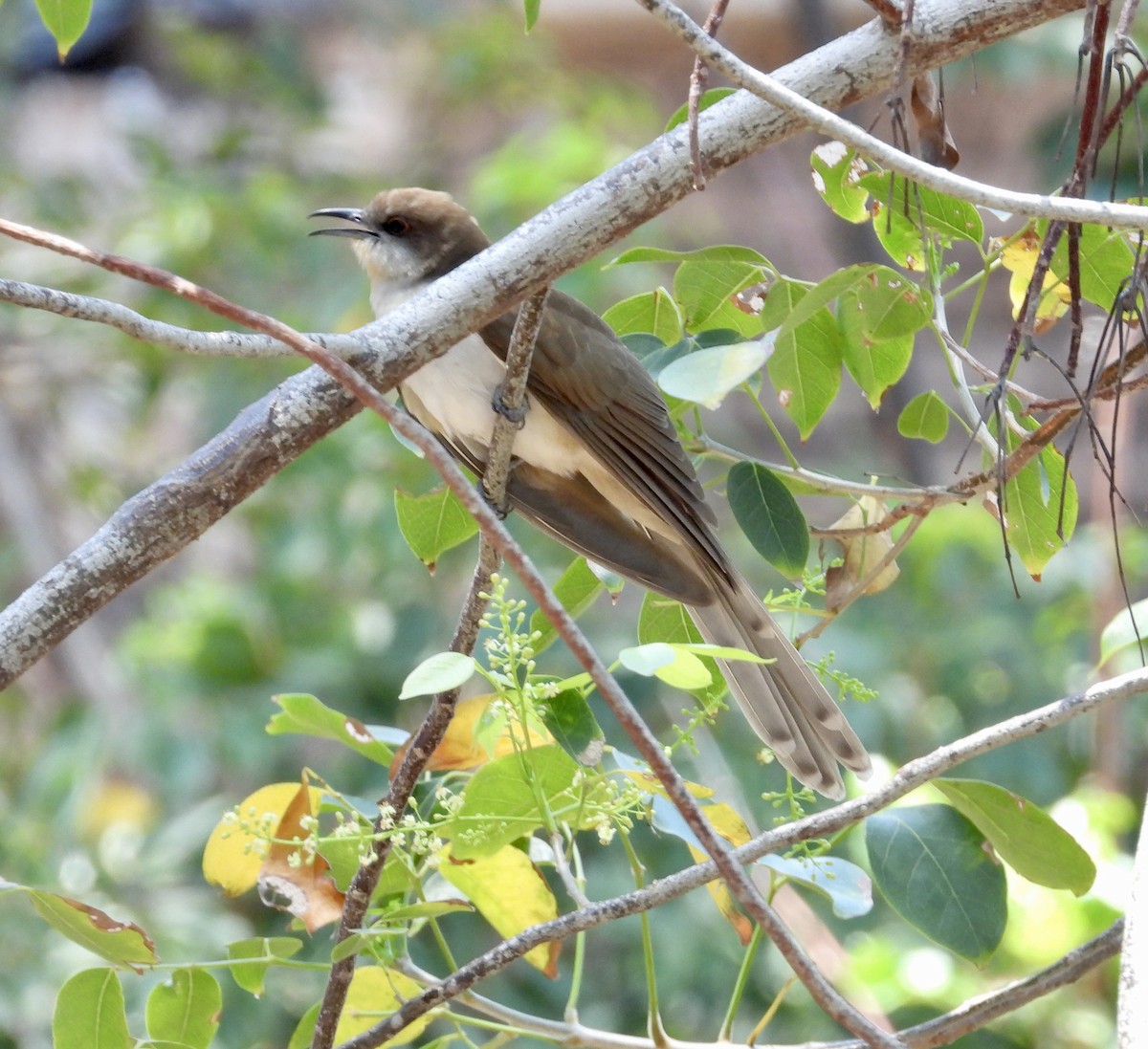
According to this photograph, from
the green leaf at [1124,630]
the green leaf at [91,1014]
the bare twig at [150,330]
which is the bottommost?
the green leaf at [91,1014]

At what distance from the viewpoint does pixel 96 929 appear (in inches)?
62.2

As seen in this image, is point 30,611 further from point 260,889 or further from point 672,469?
point 672,469

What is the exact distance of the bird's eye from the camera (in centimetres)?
357

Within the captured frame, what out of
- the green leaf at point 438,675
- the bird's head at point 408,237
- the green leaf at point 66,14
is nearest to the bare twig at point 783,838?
the green leaf at point 438,675

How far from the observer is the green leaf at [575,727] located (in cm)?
165

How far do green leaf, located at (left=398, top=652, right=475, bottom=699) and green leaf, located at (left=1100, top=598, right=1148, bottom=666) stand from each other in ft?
3.05

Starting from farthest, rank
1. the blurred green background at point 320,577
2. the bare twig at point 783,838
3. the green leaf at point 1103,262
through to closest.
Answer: the blurred green background at point 320,577
the green leaf at point 1103,262
the bare twig at point 783,838

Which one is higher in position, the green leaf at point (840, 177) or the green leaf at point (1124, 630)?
the green leaf at point (840, 177)

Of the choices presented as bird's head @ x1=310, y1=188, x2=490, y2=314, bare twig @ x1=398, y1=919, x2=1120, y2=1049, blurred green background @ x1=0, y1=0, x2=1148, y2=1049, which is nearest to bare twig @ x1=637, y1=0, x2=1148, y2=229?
blurred green background @ x1=0, y1=0, x2=1148, y2=1049

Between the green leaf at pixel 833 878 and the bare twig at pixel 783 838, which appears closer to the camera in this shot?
the bare twig at pixel 783 838

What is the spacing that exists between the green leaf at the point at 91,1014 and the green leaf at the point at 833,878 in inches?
31.0

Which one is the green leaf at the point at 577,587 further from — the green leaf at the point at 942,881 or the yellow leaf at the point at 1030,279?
the yellow leaf at the point at 1030,279

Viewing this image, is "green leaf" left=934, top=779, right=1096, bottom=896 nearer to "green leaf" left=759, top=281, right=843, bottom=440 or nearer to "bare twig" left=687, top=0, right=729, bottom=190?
"green leaf" left=759, top=281, right=843, bottom=440

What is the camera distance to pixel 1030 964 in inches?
149
